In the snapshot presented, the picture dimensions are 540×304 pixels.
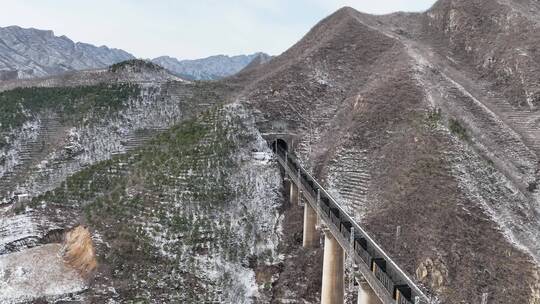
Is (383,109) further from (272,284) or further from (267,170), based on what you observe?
(272,284)

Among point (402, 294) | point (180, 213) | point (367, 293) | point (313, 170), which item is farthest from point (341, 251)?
point (313, 170)

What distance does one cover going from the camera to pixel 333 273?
24828 millimetres

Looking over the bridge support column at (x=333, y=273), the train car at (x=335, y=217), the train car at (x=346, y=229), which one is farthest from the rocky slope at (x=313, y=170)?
the train car at (x=346, y=229)

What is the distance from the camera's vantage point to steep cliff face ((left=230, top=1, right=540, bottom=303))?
23547mm

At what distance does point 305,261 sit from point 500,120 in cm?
2581

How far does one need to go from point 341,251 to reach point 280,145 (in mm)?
26624

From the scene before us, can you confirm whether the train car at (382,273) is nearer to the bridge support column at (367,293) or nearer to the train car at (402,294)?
the train car at (402,294)

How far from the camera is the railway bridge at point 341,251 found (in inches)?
628

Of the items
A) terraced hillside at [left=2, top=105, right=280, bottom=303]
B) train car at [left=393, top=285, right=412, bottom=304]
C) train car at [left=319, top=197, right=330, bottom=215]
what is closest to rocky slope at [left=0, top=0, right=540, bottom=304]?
terraced hillside at [left=2, top=105, right=280, bottom=303]

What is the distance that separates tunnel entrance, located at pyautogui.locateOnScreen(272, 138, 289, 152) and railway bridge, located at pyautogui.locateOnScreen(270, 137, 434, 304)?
5.96m

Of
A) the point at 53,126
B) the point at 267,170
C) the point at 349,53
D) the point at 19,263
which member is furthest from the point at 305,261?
the point at 53,126

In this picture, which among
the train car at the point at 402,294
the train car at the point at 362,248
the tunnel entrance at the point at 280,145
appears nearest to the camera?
the train car at the point at 402,294

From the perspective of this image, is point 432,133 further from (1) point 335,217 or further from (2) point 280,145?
(2) point 280,145

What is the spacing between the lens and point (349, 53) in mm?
63688
